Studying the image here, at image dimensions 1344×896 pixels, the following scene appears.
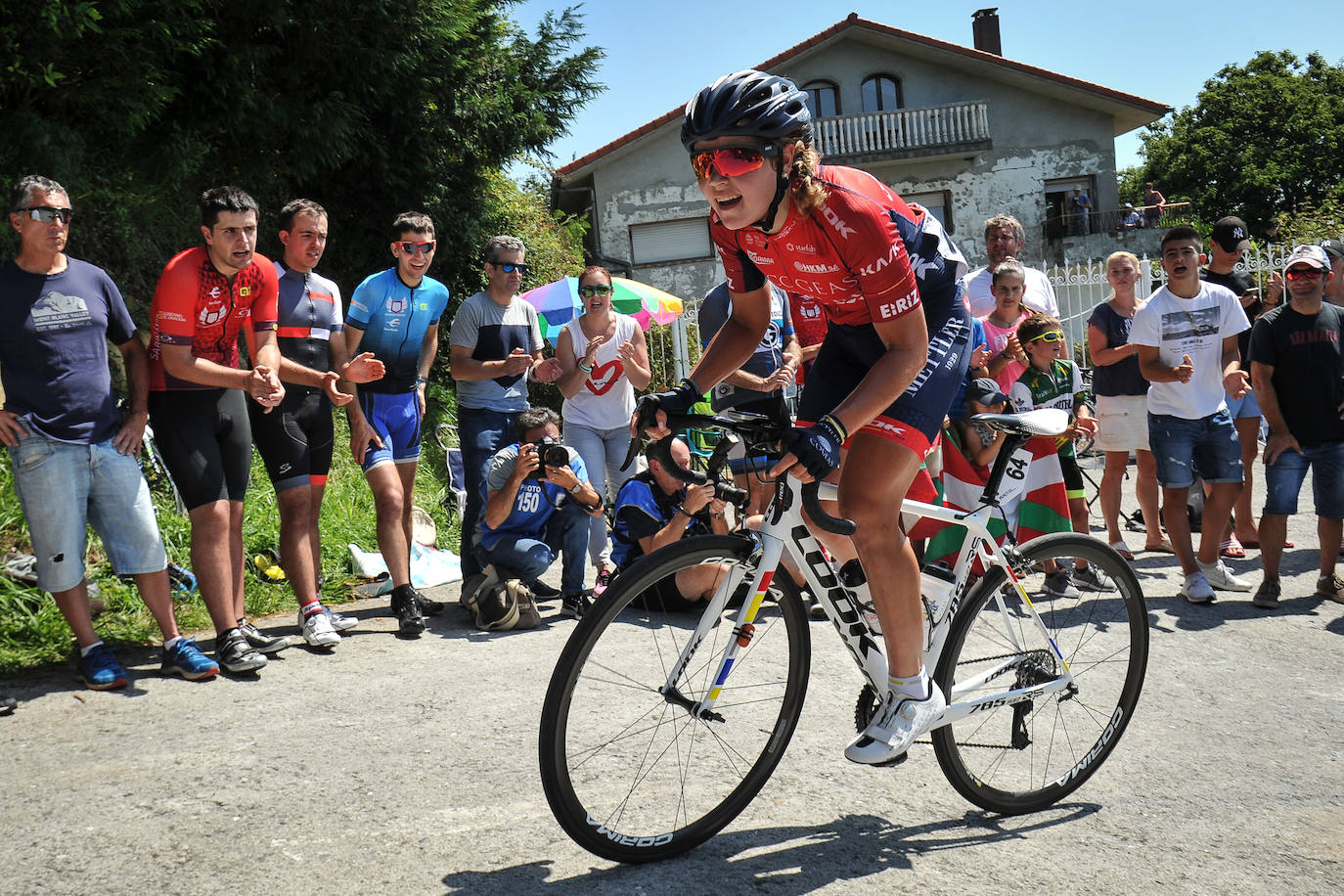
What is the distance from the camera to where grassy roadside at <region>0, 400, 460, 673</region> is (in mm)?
5371

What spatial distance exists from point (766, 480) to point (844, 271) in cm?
71

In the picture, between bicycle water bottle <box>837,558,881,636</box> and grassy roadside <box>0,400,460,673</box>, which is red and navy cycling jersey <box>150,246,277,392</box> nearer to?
grassy roadside <box>0,400,460,673</box>

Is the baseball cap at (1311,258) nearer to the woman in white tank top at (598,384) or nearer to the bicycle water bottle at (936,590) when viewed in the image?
the woman in white tank top at (598,384)

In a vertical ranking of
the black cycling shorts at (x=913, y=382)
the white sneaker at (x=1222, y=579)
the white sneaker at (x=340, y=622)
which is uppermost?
the black cycling shorts at (x=913, y=382)

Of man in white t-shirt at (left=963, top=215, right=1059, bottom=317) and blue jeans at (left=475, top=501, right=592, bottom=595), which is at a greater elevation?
man in white t-shirt at (left=963, top=215, right=1059, bottom=317)

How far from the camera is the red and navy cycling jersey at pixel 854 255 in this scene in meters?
3.09

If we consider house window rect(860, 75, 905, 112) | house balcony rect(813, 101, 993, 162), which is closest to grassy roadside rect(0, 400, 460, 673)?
house balcony rect(813, 101, 993, 162)

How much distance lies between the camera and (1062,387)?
22.9ft

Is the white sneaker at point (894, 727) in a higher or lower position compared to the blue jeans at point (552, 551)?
lower

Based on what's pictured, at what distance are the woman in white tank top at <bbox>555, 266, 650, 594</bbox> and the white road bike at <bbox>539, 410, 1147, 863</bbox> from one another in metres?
3.91

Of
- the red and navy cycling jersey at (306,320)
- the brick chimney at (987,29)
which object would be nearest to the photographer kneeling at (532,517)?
the red and navy cycling jersey at (306,320)

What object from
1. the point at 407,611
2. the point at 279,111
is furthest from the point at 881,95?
the point at 407,611

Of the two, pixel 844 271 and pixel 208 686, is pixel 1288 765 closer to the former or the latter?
pixel 844 271

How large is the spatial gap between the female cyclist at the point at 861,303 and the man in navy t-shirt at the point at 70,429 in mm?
3096
